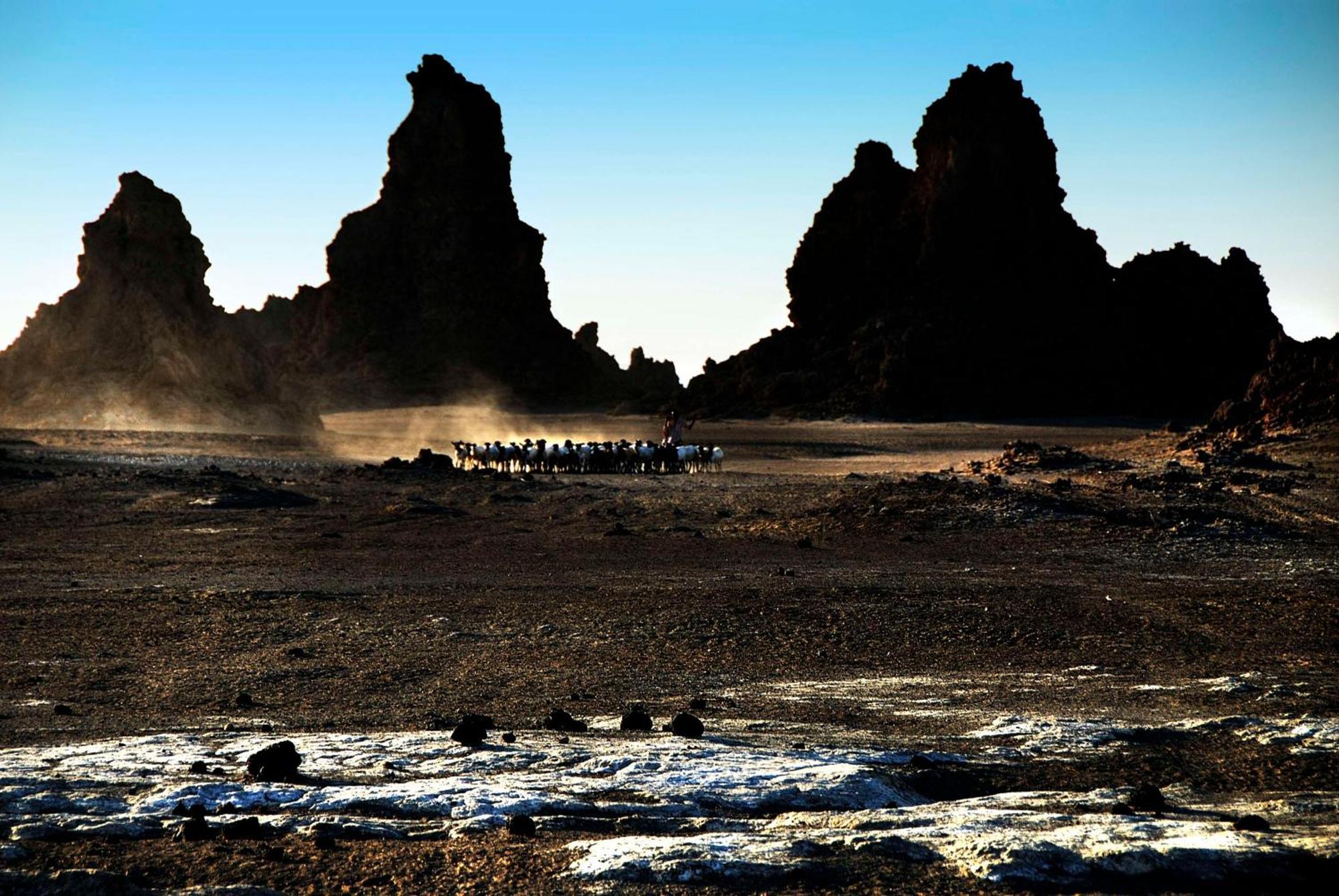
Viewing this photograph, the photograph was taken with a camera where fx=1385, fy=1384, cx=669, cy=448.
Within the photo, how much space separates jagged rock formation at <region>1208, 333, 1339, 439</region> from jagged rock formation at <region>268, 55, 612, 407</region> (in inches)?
3821

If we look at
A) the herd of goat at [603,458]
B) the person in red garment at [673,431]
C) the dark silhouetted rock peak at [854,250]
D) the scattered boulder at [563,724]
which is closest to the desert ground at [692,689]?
the scattered boulder at [563,724]

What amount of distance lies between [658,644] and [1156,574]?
374 inches

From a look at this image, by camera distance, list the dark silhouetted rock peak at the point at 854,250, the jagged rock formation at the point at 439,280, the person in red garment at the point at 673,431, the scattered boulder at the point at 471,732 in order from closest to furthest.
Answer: the scattered boulder at the point at 471,732 < the person in red garment at the point at 673,431 < the dark silhouetted rock peak at the point at 854,250 < the jagged rock formation at the point at 439,280

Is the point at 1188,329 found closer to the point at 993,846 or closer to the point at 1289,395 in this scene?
the point at 1289,395

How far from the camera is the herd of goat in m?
47.5

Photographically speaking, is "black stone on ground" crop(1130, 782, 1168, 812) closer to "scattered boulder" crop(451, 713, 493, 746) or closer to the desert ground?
the desert ground

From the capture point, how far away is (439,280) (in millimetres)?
143625

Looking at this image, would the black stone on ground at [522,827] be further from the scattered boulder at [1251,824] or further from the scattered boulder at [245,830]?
the scattered boulder at [1251,824]

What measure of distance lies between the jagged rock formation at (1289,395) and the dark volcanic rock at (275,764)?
112ft

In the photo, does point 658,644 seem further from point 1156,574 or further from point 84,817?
point 1156,574

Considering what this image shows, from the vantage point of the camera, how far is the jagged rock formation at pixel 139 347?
230 ft

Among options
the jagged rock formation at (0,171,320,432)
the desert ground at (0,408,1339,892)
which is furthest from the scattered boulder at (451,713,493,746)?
the jagged rock formation at (0,171,320,432)

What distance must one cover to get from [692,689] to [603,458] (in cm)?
3517

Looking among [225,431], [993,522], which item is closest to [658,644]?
[993,522]
